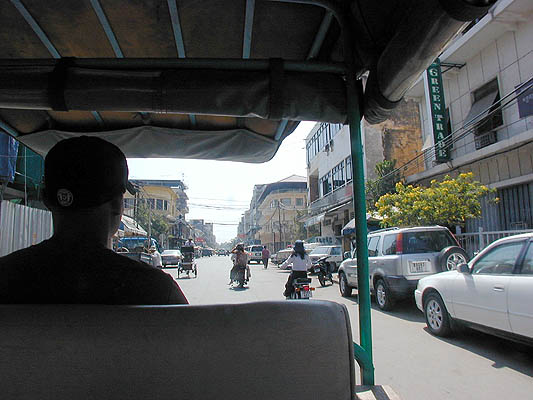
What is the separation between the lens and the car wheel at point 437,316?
238 inches

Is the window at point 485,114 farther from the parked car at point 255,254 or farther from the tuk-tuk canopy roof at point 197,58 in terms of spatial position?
the parked car at point 255,254

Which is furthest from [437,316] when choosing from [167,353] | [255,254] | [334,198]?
[255,254]

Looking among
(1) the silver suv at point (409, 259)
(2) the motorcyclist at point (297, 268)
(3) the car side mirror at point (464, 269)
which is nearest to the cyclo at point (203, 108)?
(3) the car side mirror at point (464, 269)

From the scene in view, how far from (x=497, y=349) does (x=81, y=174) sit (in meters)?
6.15

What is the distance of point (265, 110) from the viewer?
7.29 ft

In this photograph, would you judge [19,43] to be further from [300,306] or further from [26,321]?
[300,306]

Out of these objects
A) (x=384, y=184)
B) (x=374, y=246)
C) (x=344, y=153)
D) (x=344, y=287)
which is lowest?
(x=344, y=287)

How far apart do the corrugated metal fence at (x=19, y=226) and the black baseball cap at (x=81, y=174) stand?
757 cm

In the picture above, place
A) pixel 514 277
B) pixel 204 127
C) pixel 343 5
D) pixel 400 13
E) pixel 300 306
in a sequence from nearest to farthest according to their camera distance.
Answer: pixel 300 306, pixel 400 13, pixel 343 5, pixel 204 127, pixel 514 277

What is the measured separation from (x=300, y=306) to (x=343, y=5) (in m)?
1.75

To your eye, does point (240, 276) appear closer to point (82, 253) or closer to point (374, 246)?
point (374, 246)

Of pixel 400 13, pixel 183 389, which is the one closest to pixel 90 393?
pixel 183 389

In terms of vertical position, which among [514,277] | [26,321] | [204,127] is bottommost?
[514,277]

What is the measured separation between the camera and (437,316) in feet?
20.4
